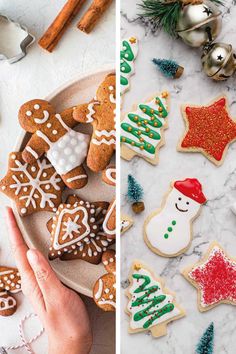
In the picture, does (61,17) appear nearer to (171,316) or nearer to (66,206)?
(66,206)

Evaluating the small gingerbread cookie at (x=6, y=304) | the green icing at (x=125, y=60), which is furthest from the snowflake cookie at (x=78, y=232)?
the green icing at (x=125, y=60)

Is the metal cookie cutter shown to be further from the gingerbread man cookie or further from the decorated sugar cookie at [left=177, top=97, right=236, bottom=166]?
the decorated sugar cookie at [left=177, top=97, right=236, bottom=166]

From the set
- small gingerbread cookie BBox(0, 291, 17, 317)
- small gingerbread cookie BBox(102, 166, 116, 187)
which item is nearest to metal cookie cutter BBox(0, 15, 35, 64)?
small gingerbread cookie BBox(102, 166, 116, 187)

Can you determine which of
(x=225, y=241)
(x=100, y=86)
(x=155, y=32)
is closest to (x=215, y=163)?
(x=225, y=241)

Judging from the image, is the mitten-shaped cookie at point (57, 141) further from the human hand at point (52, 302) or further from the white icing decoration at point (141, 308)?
the white icing decoration at point (141, 308)

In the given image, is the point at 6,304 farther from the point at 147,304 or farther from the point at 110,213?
the point at 147,304

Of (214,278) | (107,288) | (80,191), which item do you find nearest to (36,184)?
(80,191)
